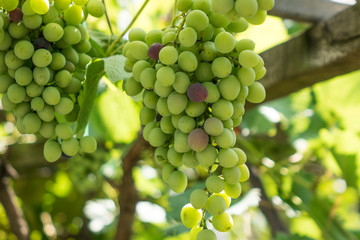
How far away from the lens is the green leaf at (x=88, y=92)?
1.83ft

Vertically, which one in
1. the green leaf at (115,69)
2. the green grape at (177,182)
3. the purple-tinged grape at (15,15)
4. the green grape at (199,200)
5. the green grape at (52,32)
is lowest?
the green grape at (177,182)

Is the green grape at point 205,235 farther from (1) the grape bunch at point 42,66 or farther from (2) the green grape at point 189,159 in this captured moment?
(1) the grape bunch at point 42,66

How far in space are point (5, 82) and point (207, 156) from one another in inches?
11.7

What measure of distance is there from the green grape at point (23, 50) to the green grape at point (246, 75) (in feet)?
0.86

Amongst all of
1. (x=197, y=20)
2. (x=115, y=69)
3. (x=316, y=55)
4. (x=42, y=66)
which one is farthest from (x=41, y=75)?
(x=316, y=55)

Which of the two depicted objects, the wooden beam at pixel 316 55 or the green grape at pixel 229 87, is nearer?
the green grape at pixel 229 87

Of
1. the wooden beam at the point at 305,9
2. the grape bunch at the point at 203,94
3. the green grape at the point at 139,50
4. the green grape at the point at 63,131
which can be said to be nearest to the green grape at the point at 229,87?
the grape bunch at the point at 203,94

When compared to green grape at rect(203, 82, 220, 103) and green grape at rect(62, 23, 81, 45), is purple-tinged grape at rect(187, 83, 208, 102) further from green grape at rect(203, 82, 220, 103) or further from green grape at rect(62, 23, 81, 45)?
green grape at rect(62, 23, 81, 45)

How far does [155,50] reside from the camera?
0.46 meters

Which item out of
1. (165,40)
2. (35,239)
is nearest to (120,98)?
(165,40)

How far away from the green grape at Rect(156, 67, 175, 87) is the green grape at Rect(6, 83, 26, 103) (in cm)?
20

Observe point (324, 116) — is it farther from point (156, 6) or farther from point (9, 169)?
point (9, 169)

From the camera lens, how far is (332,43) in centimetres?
80

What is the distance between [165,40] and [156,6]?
1385mm
